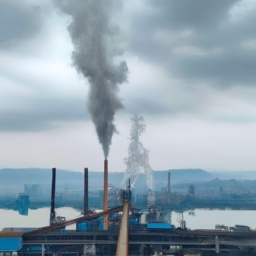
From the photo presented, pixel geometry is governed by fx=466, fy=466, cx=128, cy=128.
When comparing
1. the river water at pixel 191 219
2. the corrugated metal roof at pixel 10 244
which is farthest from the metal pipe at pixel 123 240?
the river water at pixel 191 219

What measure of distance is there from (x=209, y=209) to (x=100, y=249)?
45398mm

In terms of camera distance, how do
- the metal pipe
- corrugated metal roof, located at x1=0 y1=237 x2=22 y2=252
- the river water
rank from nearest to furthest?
the metal pipe → corrugated metal roof, located at x1=0 y1=237 x2=22 y2=252 → the river water

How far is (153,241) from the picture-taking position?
1764 cm

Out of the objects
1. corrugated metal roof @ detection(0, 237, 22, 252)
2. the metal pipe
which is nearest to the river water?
corrugated metal roof @ detection(0, 237, 22, 252)

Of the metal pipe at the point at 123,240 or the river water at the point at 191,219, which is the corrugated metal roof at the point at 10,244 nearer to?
the metal pipe at the point at 123,240

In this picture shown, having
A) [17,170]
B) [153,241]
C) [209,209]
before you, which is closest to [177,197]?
[209,209]

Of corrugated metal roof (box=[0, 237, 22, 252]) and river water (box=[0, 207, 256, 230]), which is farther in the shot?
river water (box=[0, 207, 256, 230])

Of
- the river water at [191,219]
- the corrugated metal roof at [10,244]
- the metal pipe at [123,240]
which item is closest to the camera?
the metal pipe at [123,240]

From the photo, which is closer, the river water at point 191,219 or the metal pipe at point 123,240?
the metal pipe at point 123,240

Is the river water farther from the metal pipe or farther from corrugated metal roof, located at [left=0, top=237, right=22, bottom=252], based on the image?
the metal pipe

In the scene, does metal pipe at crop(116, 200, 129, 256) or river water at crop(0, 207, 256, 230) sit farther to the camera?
river water at crop(0, 207, 256, 230)

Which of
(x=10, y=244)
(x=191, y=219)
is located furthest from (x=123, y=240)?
(x=191, y=219)

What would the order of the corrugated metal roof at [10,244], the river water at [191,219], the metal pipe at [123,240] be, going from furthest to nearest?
the river water at [191,219] < the corrugated metal roof at [10,244] < the metal pipe at [123,240]

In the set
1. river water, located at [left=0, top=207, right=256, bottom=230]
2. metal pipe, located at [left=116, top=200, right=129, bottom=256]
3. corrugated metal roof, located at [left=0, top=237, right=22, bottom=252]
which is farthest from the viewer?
river water, located at [left=0, top=207, right=256, bottom=230]
